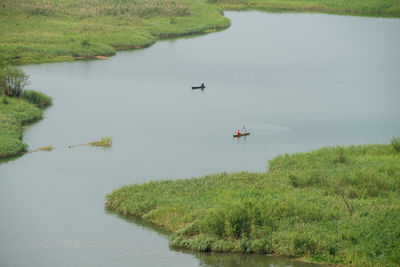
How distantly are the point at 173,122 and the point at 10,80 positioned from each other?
40.5 ft

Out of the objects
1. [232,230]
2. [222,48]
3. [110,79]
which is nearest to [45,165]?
[232,230]

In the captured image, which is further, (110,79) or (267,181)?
(110,79)

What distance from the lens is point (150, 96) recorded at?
5562cm

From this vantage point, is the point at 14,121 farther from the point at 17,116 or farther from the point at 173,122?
the point at 173,122

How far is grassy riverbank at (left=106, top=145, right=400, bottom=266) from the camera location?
82.3 ft

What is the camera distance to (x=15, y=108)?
47219mm

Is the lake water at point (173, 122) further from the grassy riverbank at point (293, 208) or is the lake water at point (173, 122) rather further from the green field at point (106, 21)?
the green field at point (106, 21)

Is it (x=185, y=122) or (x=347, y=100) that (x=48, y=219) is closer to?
(x=185, y=122)

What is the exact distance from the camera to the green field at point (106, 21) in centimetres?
7175

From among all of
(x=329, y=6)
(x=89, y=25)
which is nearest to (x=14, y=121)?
(x=89, y=25)

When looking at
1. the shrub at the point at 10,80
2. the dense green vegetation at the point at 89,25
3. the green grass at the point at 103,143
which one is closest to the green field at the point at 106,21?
the dense green vegetation at the point at 89,25

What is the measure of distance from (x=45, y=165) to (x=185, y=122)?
38.6ft

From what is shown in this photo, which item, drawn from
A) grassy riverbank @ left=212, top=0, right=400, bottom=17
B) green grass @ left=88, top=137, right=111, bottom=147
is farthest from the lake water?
grassy riverbank @ left=212, top=0, right=400, bottom=17

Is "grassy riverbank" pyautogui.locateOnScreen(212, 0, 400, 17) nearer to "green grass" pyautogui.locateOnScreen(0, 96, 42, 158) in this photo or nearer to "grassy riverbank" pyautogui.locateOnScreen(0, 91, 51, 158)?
"grassy riverbank" pyautogui.locateOnScreen(0, 91, 51, 158)
